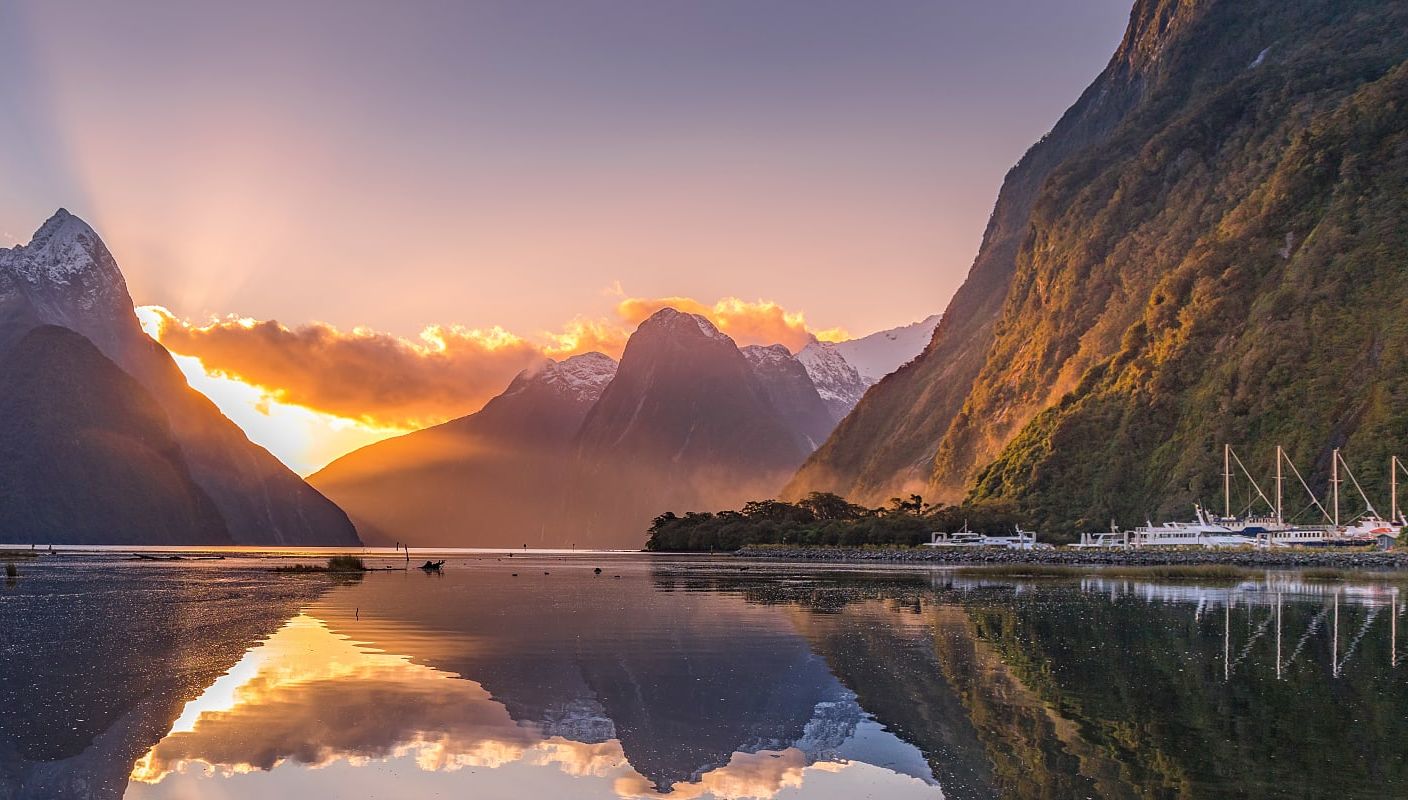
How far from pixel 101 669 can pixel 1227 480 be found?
134 m

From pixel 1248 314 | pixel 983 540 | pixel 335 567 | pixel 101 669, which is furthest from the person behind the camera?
pixel 983 540

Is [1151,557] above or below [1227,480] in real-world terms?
below

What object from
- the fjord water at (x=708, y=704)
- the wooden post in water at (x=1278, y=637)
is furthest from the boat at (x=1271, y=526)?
the fjord water at (x=708, y=704)

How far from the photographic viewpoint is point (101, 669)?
34625 mm

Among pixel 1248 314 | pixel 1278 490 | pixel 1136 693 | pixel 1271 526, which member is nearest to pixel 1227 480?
pixel 1278 490

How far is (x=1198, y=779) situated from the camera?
65.7ft

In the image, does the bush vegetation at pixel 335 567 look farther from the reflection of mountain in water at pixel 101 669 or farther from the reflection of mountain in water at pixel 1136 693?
the reflection of mountain in water at pixel 1136 693

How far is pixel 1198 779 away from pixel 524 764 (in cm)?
1148

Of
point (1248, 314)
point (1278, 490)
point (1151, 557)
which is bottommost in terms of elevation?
point (1151, 557)

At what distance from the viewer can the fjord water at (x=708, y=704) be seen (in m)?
20.9

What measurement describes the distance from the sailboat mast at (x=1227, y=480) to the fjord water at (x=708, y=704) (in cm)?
9111

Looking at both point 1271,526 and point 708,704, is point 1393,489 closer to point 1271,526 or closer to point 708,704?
point 1271,526

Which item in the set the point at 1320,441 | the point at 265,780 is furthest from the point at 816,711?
the point at 1320,441

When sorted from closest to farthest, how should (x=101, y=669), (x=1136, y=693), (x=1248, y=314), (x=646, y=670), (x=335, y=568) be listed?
(x=1136, y=693)
(x=101, y=669)
(x=646, y=670)
(x=335, y=568)
(x=1248, y=314)
